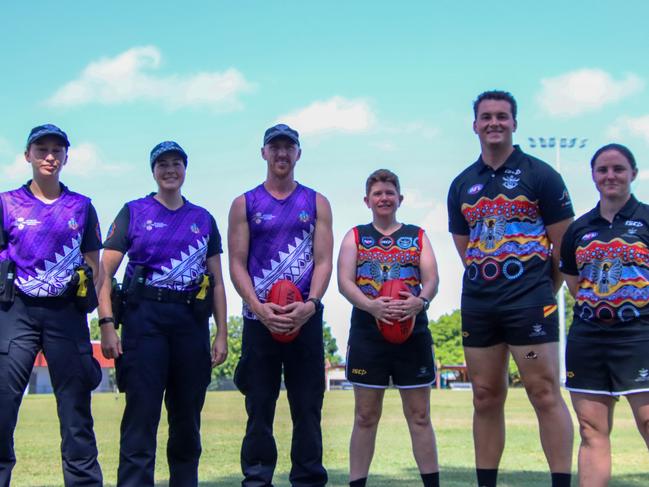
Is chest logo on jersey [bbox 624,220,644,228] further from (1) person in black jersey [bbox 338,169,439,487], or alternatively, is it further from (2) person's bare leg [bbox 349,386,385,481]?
(2) person's bare leg [bbox 349,386,385,481]

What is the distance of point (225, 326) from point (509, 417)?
15841 millimetres

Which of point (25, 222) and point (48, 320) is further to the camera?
point (25, 222)

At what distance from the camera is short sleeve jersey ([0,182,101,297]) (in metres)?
5.97

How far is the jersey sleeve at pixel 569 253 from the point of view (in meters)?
5.92

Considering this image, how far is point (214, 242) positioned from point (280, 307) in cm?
86

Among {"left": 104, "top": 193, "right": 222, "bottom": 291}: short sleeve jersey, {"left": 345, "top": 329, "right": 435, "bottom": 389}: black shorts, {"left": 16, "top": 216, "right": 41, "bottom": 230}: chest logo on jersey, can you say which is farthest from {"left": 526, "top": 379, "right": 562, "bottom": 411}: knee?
{"left": 16, "top": 216, "right": 41, "bottom": 230}: chest logo on jersey

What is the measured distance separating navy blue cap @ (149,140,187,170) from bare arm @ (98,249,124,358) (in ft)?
2.50

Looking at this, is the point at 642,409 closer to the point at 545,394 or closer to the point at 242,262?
the point at 545,394

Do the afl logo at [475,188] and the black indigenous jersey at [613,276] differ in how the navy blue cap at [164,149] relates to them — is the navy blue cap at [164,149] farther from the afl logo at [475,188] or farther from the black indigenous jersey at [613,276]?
the black indigenous jersey at [613,276]

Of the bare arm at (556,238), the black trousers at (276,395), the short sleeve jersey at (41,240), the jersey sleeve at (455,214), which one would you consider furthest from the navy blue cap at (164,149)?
the bare arm at (556,238)

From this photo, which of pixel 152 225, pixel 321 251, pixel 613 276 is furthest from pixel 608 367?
pixel 152 225

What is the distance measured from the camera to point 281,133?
260 inches

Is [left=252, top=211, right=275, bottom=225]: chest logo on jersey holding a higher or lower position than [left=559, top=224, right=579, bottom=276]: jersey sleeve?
higher

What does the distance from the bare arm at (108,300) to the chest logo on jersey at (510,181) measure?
279 centimetres
